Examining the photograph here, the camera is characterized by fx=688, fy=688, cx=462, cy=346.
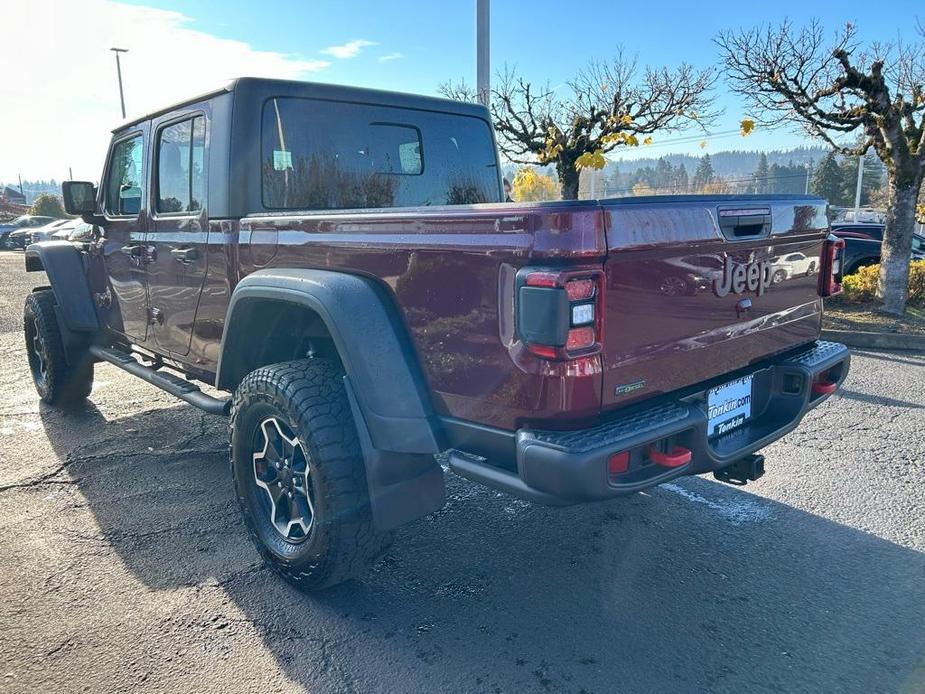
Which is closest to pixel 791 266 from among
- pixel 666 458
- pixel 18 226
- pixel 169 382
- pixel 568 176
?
pixel 666 458

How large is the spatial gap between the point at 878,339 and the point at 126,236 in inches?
298

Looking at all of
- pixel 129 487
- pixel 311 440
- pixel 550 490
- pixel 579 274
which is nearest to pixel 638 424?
pixel 550 490

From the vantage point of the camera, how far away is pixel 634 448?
2.15 meters

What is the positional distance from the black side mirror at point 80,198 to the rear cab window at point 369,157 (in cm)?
204

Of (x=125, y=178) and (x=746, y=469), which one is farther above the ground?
(x=125, y=178)

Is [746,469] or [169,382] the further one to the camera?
[169,382]

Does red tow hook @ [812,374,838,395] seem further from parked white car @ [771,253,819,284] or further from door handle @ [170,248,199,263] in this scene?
door handle @ [170,248,199,263]

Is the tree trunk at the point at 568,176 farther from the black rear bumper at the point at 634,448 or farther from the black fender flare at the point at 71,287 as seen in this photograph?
the black rear bumper at the point at 634,448

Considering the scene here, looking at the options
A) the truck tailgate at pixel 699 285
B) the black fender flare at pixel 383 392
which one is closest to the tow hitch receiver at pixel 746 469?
the truck tailgate at pixel 699 285

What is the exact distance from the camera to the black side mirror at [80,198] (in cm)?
456

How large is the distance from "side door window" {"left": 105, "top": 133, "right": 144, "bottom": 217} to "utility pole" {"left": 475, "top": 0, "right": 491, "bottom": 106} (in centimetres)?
465

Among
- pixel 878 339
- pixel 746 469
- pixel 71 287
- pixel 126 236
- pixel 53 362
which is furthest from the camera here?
pixel 878 339

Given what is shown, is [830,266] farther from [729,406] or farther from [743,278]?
[729,406]

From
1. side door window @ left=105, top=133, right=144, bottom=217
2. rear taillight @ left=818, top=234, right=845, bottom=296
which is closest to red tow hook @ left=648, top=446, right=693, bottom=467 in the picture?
rear taillight @ left=818, top=234, right=845, bottom=296
